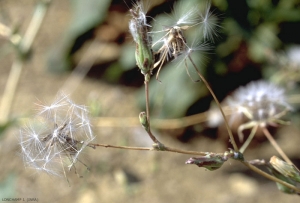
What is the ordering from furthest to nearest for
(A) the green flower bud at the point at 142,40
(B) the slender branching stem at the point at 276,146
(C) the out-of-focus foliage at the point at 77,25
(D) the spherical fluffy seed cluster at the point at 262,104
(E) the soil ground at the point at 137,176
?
(C) the out-of-focus foliage at the point at 77,25 < (E) the soil ground at the point at 137,176 < (D) the spherical fluffy seed cluster at the point at 262,104 < (B) the slender branching stem at the point at 276,146 < (A) the green flower bud at the point at 142,40

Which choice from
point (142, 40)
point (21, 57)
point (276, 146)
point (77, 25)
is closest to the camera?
point (142, 40)

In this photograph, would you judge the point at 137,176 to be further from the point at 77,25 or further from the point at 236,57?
the point at 77,25

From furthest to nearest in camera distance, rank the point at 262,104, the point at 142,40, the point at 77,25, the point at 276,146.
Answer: the point at 77,25 < the point at 262,104 < the point at 276,146 < the point at 142,40

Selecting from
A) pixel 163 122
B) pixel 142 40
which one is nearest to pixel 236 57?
pixel 163 122

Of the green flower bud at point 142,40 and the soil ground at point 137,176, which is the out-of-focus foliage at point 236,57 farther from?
the green flower bud at point 142,40

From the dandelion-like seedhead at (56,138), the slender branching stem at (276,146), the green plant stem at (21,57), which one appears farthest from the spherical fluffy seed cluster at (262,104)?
the green plant stem at (21,57)

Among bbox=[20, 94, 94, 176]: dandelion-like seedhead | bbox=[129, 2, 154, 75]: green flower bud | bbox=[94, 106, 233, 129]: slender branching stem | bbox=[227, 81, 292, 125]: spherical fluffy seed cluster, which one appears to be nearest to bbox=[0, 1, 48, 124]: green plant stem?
bbox=[94, 106, 233, 129]: slender branching stem

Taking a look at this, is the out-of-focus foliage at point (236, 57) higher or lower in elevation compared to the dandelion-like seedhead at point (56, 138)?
lower

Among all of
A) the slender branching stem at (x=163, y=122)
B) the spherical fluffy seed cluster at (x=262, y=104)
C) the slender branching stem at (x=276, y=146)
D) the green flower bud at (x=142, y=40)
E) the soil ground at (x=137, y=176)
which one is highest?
the green flower bud at (x=142, y=40)

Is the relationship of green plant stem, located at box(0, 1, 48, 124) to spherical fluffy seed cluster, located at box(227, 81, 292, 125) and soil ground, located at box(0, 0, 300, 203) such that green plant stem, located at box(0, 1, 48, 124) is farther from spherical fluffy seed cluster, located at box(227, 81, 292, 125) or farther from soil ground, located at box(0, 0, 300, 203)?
spherical fluffy seed cluster, located at box(227, 81, 292, 125)
